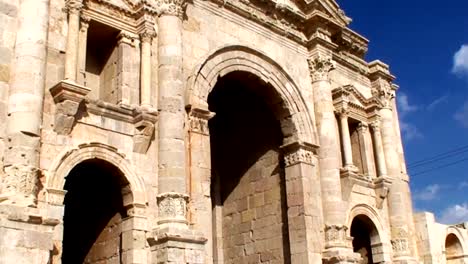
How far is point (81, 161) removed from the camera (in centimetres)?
1159

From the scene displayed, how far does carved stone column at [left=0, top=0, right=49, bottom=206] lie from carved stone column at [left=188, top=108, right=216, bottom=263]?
3.75 meters

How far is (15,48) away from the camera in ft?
36.6

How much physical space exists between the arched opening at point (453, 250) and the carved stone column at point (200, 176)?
36.3 feet

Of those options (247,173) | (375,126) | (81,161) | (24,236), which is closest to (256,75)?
(247,173)

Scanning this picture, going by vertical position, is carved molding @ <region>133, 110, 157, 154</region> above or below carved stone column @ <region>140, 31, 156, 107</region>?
below

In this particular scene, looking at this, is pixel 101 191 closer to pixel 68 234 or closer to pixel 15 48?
pixel 68 234

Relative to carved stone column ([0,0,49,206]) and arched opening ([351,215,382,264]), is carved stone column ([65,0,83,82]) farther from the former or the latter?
arched opening ([351,215,382,264])

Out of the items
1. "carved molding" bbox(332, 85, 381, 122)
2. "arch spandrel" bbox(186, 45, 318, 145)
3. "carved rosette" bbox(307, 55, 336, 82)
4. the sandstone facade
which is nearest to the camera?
the sandstone facade

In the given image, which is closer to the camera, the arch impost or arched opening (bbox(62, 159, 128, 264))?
arched opening (bbox(62, 159, 128, 264))

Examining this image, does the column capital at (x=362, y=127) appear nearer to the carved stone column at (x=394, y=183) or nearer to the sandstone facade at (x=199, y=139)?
the sandstone facade at (x=199, y=139)

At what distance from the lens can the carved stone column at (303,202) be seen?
1559 centimetres

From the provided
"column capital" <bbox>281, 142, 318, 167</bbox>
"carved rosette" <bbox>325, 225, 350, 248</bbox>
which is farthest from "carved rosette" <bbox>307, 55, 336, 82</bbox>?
"carved rosette" <bbox>325, 225, 350, 248</bbox>

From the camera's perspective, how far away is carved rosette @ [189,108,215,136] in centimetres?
1386

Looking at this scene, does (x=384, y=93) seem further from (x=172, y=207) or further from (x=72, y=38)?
(x=72, y=38)
